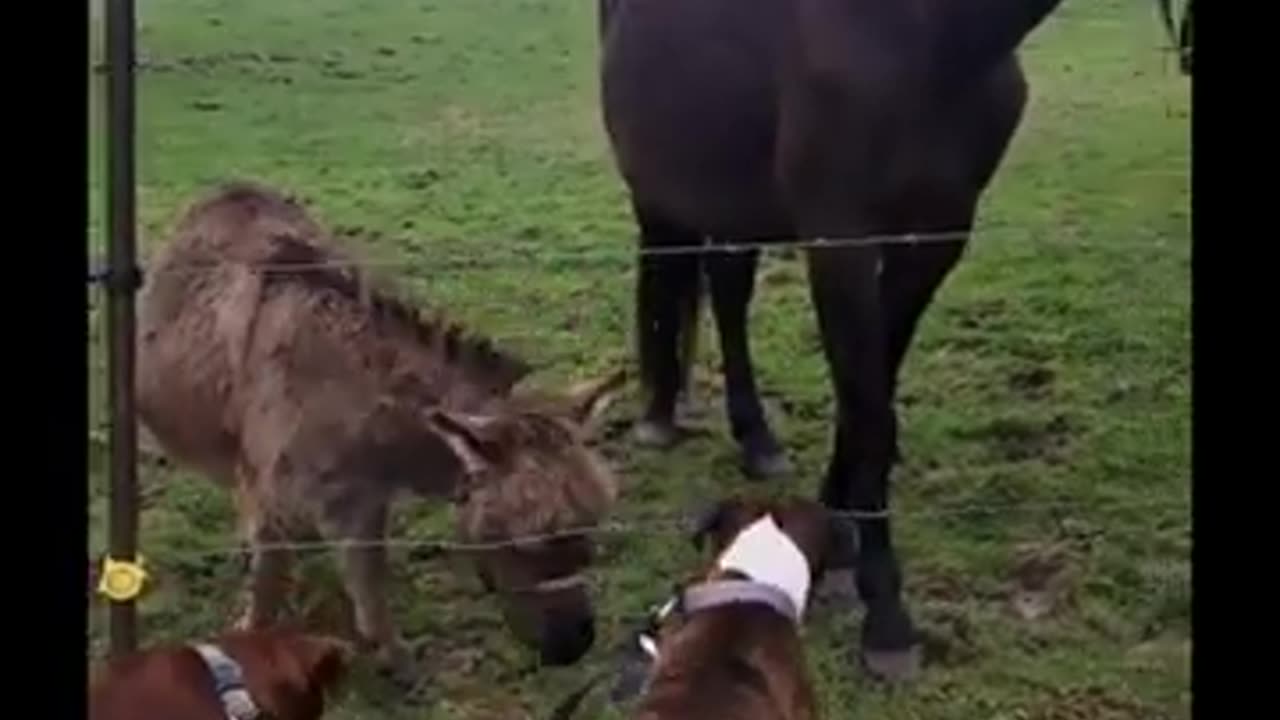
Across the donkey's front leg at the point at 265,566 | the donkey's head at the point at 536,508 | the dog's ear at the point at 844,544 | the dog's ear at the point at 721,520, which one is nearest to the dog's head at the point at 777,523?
the dog's ear at the point at 721,520

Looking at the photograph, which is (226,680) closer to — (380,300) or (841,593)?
(380,300)

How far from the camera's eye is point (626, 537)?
15.9 feet

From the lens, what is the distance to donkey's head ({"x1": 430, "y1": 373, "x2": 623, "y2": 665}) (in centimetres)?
396

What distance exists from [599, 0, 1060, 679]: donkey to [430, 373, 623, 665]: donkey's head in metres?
0.59

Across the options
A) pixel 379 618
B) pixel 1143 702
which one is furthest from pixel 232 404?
pixel 1143 702

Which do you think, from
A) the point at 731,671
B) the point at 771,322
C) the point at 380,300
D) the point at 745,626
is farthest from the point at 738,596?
the point at 771,322

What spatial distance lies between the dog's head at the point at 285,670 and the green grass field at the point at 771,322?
0.55 m

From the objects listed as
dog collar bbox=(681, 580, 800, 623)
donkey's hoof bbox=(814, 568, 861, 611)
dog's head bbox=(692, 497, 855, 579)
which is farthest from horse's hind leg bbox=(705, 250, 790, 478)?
dog collar bbox=(681, 580, 800, 623)

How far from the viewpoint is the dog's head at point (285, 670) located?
Answer: 2.79 m

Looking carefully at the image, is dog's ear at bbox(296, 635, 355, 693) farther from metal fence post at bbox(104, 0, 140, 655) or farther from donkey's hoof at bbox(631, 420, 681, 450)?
donkey's hoof at bbox(631, 420, 681, 450)

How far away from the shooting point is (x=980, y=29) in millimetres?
4191

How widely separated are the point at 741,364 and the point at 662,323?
221 mm

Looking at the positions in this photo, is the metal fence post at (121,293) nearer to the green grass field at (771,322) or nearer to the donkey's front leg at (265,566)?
the green grass field at (771,322)
